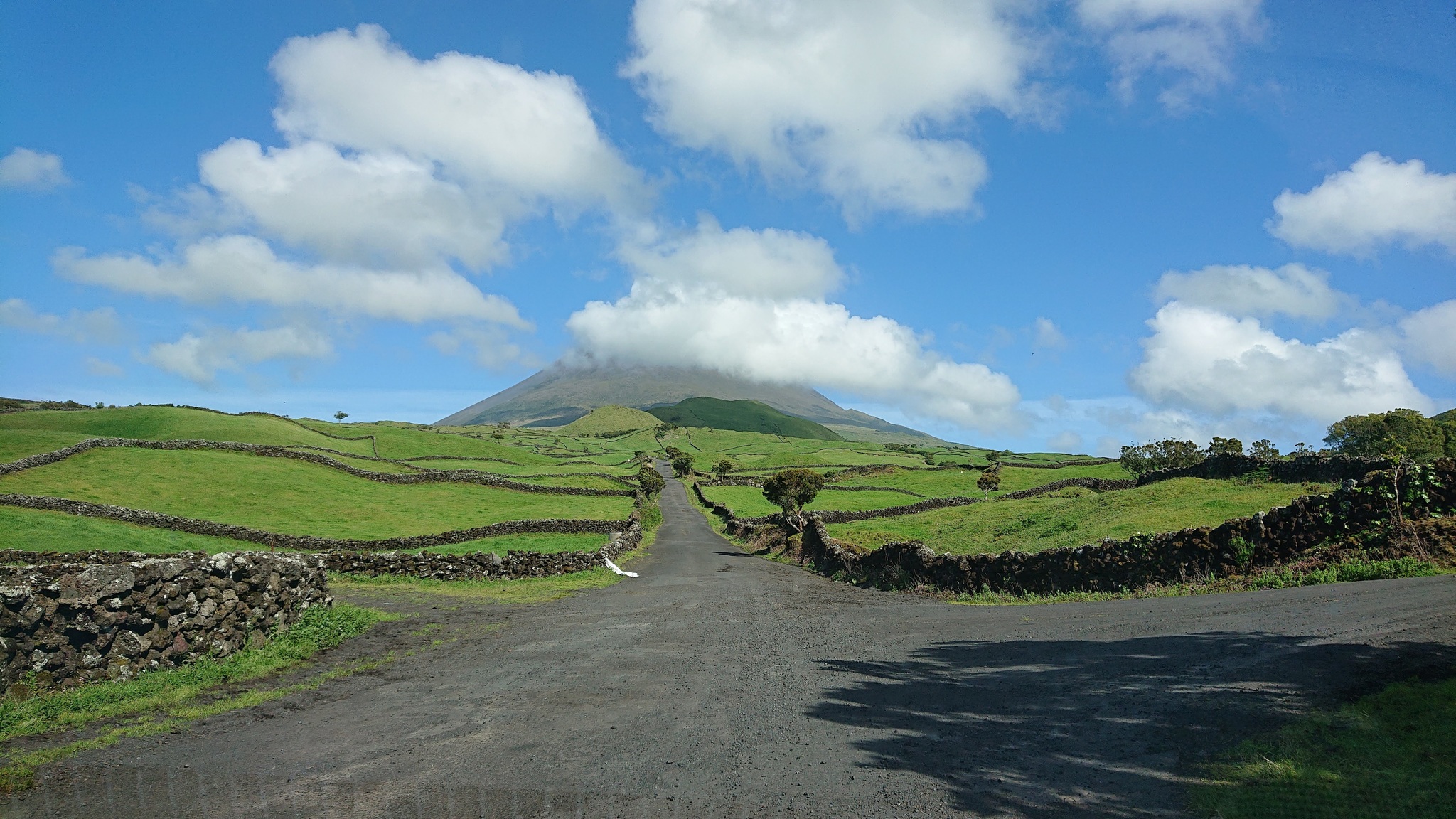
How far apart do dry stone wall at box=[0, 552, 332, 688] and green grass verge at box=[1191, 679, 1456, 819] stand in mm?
14894

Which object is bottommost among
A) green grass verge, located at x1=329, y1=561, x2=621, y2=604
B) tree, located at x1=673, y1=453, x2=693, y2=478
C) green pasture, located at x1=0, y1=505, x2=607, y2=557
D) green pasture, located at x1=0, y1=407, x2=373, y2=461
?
green grass verge, located at x1=329, y1=561, x2=621, y2=604

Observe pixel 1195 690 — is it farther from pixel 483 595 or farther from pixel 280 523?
pixel 280 523

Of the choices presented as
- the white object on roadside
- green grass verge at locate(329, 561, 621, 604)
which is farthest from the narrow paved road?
the white object on roadside

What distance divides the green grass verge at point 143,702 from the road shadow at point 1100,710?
28.6ft

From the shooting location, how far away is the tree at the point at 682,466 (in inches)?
5162

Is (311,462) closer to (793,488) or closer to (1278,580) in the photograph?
(793,488)

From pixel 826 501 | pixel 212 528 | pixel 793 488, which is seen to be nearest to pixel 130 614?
pixel 212 528

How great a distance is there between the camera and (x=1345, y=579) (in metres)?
14.7

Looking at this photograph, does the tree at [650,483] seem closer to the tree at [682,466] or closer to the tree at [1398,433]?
the tree at [682,466]

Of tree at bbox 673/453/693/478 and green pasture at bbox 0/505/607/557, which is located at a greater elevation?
tree at bbox 673/453/693/478

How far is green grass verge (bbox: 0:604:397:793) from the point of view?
8.45 metres

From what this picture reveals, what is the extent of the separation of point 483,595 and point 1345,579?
23289mm

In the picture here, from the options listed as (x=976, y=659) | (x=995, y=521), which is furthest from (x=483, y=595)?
(x=995, y=521)

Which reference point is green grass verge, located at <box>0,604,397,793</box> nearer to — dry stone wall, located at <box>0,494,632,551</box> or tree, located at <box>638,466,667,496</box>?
dry stone wall, located at <box>0,494,632,551</box>
